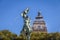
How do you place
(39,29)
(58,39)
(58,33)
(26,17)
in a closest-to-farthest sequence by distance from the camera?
(26,17)
(58,39)
(58,33)
(39,29)

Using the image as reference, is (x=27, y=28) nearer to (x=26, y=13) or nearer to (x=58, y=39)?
A: (x=26, y=13)

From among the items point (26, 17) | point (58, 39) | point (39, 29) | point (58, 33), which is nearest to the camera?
point (26, 17)

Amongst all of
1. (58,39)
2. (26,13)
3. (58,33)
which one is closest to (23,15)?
(26,13)

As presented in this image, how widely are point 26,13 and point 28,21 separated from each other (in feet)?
3.80

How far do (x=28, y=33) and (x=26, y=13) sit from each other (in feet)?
10.1

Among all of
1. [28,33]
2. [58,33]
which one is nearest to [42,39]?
[58,33]

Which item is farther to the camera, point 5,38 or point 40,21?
point 40,21

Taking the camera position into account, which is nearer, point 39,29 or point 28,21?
point 28,21

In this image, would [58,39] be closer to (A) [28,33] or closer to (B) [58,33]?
(B) [58,33]

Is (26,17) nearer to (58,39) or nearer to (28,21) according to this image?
(28,21)

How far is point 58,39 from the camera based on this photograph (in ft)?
300

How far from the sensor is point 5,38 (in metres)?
92.1

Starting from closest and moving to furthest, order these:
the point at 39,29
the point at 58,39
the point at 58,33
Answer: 1. the point at 58,39
2. the point at 58,33
3. the point at 39,29

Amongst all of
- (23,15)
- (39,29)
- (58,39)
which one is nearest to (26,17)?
(23,15)
